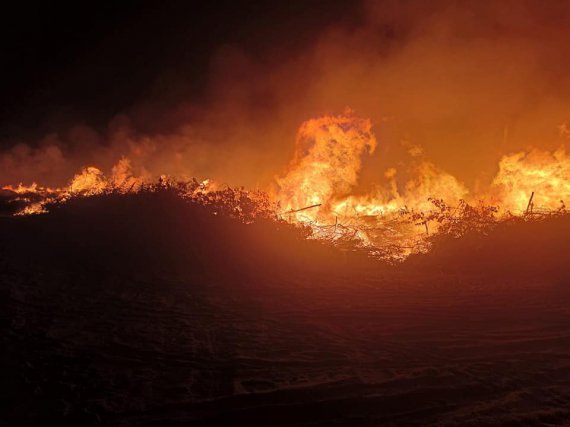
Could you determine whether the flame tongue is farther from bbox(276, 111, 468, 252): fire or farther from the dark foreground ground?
the dark foreground ground

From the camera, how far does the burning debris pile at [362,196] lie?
12742 mm

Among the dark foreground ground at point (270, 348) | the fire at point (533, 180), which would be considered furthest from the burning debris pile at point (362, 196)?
the dark foreground ground at point (270, 348)

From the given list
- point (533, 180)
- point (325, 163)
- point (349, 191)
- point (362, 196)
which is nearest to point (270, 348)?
point (349, 191)

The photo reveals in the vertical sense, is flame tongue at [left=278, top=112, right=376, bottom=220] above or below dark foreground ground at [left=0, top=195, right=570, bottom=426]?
above

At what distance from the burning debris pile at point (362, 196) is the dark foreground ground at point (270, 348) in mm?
3311

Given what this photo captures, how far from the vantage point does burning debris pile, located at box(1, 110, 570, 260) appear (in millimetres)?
12742

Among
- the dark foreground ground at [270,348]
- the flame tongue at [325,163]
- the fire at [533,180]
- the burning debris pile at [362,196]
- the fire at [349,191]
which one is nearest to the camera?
the dark foreground ground at [270,348]

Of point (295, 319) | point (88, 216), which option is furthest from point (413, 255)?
point (88, 216)

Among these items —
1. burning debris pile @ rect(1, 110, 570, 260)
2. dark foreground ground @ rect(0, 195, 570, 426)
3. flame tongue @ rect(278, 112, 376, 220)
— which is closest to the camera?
dark foreground ground @ rect(0, 195, 570, 426)

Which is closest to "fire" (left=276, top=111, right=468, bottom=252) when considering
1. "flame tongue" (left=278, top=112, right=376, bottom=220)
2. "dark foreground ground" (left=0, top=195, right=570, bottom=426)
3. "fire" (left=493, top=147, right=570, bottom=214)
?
"flame tongue" (left=278, top=112, right=376, bottom=220)

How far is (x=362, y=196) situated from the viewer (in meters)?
15.3

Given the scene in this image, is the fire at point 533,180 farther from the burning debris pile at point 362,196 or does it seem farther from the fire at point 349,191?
the fire at point 349,191

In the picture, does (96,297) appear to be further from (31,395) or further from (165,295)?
(31,395)

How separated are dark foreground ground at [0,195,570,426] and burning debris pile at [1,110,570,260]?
3.31 m
